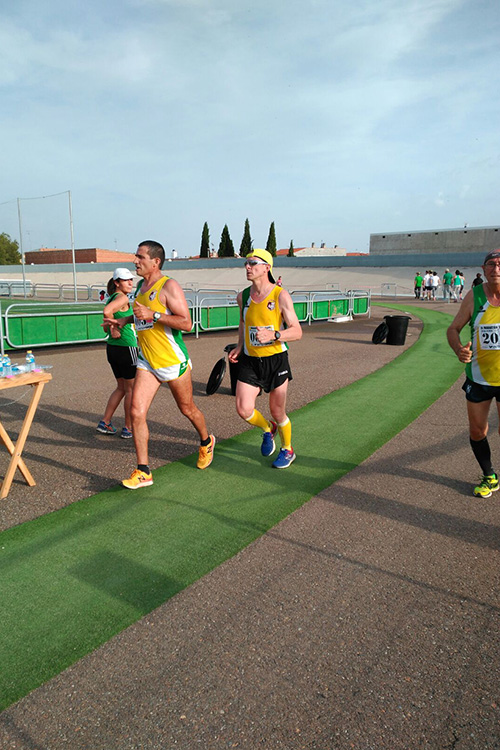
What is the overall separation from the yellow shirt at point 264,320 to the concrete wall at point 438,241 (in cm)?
5259

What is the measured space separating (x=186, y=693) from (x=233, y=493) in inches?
89.0

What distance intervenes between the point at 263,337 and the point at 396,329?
1076cm

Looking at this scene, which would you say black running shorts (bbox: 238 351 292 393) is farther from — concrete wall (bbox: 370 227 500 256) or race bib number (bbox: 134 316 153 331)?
concrete wall (bbox: 370 227 500 256)

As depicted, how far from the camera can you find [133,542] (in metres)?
3.76

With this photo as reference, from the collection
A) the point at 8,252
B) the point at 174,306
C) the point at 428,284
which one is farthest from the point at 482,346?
the point at 8,252

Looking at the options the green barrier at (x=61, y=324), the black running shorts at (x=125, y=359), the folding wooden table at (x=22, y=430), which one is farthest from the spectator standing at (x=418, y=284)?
the folding wooden table at (x=22, y=430)

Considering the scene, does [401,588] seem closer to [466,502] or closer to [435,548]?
[435,548]

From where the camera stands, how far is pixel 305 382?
957 centimetres

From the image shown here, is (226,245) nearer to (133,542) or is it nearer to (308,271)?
(308,271)

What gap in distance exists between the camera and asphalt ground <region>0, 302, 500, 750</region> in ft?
7.29

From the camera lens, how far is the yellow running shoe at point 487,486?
180 inches

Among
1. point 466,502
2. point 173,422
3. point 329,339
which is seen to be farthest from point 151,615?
point 329,339

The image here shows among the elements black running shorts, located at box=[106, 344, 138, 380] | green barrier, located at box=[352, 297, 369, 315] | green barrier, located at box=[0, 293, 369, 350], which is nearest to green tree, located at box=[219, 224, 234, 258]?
green barrier, located at box=[352, 297, 369, 315]

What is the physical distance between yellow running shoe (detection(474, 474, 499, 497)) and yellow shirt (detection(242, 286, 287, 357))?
2.08m
